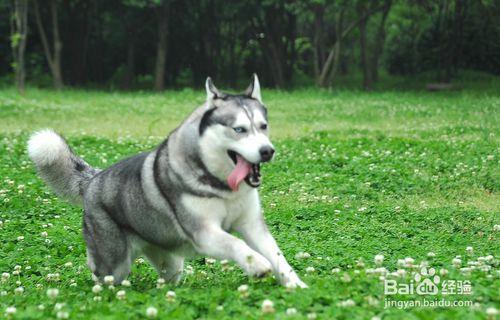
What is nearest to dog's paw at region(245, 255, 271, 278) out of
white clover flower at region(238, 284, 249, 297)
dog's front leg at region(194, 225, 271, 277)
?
dog's front leg at region(194, 225, 271, 277)

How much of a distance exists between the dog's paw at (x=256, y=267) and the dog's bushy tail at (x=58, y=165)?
2554 millimetres

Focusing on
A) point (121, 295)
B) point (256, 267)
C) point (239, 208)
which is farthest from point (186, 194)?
point (121, 295)

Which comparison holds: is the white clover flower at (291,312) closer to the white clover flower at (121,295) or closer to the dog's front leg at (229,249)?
the dog's front leg at (229,249)

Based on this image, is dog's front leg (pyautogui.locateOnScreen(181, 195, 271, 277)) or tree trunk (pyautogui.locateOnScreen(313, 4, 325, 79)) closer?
dog's front leg (pyautogui.locateOnScreen(181, 195, 271, 277))

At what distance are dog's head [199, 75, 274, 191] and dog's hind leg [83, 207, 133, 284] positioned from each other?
4.25 ft

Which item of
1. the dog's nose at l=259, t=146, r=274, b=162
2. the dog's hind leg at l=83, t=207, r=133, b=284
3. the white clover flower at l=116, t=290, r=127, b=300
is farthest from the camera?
the dog's hind leg at l=83, t=207, r=133, b=284

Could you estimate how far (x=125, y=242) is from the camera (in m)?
7.02

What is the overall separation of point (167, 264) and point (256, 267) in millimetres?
1583

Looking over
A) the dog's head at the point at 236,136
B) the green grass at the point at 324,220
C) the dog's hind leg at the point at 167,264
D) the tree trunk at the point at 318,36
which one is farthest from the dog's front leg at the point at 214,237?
the tree trunk at the point at 318,36

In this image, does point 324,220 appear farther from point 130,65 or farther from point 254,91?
point 130,65

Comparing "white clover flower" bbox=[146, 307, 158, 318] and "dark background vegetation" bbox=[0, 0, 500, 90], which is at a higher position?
"dark background vegetation" bbox=[0, 0, 500, 90]

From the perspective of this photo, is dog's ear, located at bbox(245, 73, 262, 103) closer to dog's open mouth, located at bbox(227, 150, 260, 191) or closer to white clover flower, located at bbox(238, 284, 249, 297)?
dog's open mouth, located at bbox(227, 150, 260, 191)

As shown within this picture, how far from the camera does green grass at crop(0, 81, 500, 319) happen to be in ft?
17.3

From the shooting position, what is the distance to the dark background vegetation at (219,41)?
40.9 metres
